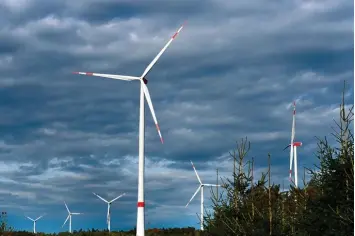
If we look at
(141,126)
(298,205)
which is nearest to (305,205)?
(298,205)

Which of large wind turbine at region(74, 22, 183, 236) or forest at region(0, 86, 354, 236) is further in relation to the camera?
large wind turbine at region(74, 22, 183, 236)

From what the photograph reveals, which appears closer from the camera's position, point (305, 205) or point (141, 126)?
point (305, 205)

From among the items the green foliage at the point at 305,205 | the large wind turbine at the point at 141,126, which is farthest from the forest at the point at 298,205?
the large wind turbine at the point at 141,126

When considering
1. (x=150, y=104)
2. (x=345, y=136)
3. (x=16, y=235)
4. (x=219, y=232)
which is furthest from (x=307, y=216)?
(x=16, y=235)

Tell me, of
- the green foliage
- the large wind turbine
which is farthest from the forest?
the large wind turbine

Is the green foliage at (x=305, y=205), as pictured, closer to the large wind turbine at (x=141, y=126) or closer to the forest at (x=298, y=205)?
the forest at (x=298, y=205)

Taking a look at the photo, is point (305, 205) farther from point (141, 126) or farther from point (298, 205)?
point (141, 126)

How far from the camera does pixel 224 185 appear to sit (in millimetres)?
27922

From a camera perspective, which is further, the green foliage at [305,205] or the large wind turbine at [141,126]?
the large wind turbine at [141,126]

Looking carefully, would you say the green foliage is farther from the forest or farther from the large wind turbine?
the large wind turbine

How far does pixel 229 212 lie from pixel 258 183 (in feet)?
5.97

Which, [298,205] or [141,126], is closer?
[298,205]

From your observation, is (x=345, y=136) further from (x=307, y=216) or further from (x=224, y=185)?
(x=224, y=185)

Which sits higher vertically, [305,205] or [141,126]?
[141,126]
